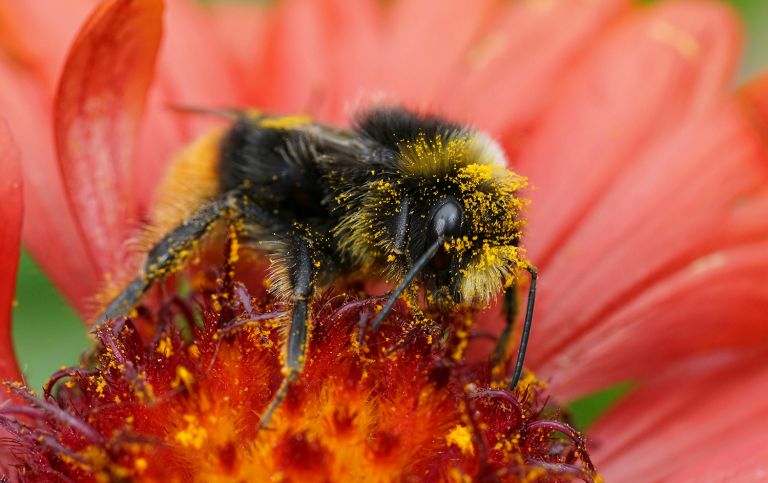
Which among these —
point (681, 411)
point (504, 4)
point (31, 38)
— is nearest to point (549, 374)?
point (681, 411)

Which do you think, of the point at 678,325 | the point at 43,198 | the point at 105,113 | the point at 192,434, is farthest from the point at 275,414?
the point at 678,325

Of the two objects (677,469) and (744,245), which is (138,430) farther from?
(744,245)

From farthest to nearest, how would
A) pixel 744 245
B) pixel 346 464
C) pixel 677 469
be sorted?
1. pixel 744 245
2. pixel 677 469
3. pixel 346 464

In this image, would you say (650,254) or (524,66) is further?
(524,66)

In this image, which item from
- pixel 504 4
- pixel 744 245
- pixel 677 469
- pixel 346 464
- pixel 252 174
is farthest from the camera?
pixel 504 4

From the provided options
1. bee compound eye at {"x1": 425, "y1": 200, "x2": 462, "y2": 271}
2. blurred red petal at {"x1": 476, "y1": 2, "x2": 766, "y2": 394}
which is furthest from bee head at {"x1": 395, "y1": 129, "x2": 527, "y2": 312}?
blurred red petal at {"x1": 476, "y1": 2, "x2": 766, "y2": 394}

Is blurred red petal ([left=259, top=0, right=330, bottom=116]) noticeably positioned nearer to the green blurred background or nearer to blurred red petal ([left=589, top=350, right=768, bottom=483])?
the green blurred background

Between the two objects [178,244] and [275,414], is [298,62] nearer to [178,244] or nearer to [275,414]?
[178,244]
